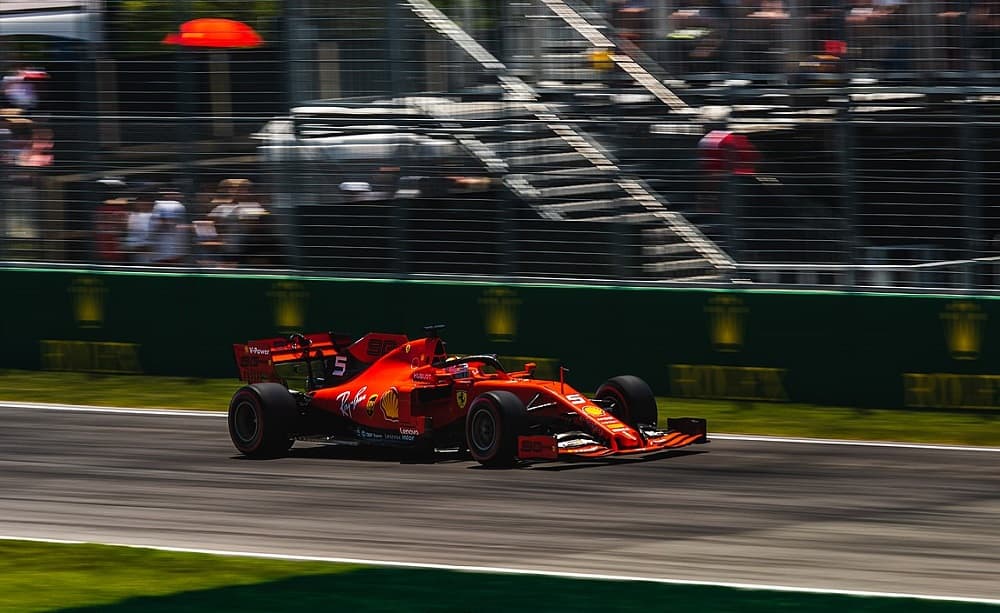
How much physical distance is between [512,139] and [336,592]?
909cm

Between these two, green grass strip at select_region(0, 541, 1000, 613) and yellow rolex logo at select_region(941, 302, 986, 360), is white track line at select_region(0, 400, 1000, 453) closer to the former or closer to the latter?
yellow rolex logo at select_region(941, 302, 986, 360)

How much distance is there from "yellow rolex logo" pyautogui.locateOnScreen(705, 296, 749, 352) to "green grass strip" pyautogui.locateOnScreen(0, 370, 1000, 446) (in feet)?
1.71

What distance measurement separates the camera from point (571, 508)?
10.3m

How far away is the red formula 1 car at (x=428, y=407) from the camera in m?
11.6

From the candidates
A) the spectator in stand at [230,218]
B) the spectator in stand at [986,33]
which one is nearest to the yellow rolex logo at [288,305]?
the spectator in stand at [230,218]

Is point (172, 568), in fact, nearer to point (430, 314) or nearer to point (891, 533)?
point (891, 533)

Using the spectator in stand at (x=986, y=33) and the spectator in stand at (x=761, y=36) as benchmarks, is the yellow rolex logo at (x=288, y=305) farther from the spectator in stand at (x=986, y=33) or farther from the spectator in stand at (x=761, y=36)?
the spectator in stand at (x=986, y=33)

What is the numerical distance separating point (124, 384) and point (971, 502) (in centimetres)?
955

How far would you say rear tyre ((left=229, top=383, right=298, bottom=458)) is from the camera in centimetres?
1234

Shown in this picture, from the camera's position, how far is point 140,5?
18.4 m

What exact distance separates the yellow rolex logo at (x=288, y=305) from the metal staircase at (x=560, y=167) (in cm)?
224

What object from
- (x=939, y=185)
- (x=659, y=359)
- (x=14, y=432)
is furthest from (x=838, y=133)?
(x=14, y=432)

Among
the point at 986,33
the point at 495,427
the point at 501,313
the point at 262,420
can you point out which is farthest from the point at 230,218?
the point at 986,33

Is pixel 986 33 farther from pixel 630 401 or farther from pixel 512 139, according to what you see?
pixel 630 401
